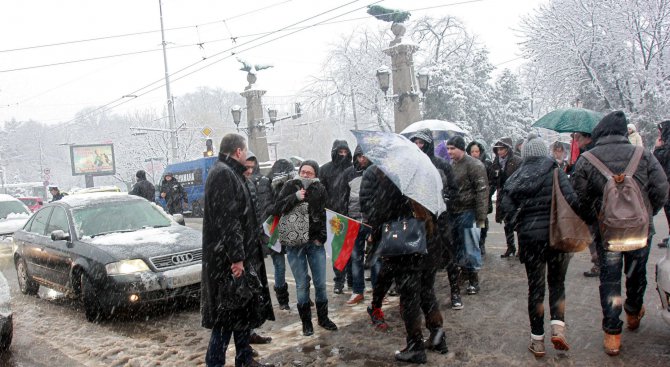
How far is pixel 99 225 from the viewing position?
289 inches

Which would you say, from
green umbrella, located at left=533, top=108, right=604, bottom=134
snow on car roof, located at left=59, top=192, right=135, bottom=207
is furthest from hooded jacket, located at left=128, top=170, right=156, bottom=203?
green umbrella, located at left=533, top=108, right=604, bottom=134

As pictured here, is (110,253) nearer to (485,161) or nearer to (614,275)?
(614,275)

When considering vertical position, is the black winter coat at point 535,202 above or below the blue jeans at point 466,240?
above

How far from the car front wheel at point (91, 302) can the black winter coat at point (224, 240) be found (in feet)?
9.60

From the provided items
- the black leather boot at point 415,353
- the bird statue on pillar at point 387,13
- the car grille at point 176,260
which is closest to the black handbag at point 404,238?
the black leather boot at point 415,353

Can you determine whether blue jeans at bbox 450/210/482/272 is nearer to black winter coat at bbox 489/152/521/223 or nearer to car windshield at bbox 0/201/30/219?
black winter coat at bbox 489/152/521/223

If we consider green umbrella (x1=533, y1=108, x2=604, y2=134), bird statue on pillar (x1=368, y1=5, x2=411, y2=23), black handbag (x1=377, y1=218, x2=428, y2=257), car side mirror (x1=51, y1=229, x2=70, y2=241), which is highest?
bird statue on pillar (x1=368, y1=5, x2=411, y2=23)

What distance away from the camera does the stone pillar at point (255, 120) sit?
95.2 ft

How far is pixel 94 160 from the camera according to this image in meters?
44.2

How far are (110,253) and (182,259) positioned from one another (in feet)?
2.70

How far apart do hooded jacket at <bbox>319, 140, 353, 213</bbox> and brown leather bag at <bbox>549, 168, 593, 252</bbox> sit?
9.89ft

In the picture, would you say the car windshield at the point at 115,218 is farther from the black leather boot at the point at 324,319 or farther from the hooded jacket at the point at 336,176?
the black leather boot at the point at 324,319

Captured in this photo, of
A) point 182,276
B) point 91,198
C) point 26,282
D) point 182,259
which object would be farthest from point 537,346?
point 26,282

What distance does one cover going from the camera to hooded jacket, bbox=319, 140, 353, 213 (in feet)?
22.4
